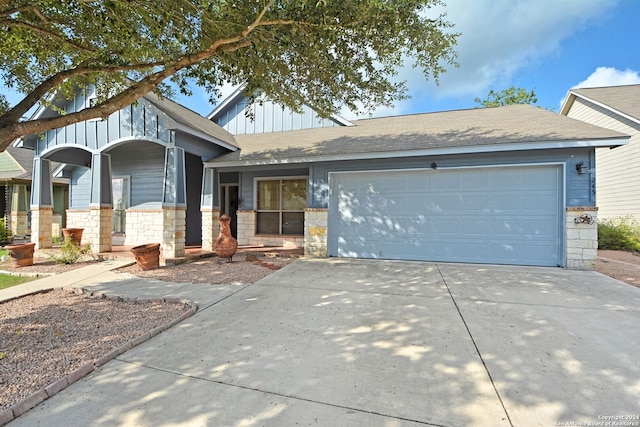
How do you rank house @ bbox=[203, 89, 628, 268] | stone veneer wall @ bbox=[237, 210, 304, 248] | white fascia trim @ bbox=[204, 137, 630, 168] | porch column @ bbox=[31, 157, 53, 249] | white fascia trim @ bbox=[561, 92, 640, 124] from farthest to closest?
white fascia trim @ bbox=[561, 92, 640, 124] → stone veneer wall @ bbox=[237, 210, 304, 248] → porch column @ bbox=[31, 157, 53, 249] → house @ bbox=[203, 89, 628, 268] → white fascia trim @ bbox=[204, 137, 630, 168]

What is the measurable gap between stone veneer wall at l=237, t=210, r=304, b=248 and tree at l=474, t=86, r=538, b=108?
24.2 meters

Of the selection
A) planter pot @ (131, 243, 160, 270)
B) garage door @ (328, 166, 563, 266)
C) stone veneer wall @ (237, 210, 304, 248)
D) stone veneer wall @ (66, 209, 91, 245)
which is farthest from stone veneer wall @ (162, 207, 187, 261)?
stone veneer wall @ (66, 209, 91, 245)

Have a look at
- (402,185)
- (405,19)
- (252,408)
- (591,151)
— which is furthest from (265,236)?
(591,151)

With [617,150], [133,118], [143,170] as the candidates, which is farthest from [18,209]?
[617,150]

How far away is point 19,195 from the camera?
13.7 meters

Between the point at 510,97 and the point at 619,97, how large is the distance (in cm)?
1431

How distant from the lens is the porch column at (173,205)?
24.1 ft

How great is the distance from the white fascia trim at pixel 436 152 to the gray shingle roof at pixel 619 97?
7123 mm

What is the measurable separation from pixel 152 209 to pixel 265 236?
3.97 m

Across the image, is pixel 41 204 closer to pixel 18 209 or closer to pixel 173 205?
pixel 173 205

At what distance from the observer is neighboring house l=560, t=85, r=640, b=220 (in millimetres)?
10453

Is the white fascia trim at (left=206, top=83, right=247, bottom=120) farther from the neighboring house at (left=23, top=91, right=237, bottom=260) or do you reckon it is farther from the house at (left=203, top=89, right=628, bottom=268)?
the house at (left=203, top=89, right=628, bottom=268)

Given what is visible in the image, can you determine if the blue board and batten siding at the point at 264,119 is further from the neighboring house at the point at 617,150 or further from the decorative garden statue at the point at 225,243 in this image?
the neighboring house at the point at 617,150

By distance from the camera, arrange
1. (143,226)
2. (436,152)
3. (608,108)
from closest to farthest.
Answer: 1. (436,152)
2. (143,226)
3. (608,108)
